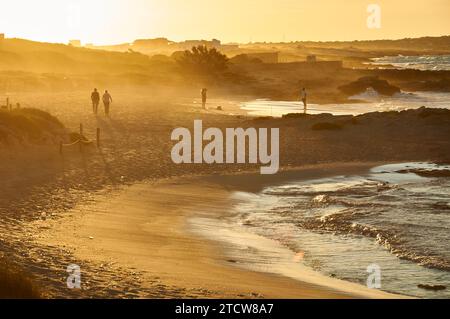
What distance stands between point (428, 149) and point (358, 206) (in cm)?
1157

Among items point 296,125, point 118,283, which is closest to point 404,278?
point 118,283

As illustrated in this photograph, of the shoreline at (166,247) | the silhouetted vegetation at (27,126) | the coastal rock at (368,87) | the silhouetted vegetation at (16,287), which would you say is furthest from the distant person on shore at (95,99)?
the coastal rock at (368,87)

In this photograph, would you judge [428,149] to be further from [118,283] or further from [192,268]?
[118,283]

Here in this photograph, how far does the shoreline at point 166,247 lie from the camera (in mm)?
10758

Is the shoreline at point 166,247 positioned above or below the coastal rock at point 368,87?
below

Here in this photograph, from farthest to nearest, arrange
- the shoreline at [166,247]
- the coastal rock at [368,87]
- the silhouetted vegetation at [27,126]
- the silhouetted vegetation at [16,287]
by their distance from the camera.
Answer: the coastal rock at [368,87], the silhouetted vegetation at [27,126], the shoreline at [166,247], the silhouetted vegetation at [16,287]

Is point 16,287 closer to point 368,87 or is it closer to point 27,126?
point 27,126

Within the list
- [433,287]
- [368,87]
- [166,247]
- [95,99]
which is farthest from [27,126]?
[368,87]

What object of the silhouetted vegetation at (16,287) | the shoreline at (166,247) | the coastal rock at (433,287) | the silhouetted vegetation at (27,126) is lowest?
the coastal rock at (433,287)

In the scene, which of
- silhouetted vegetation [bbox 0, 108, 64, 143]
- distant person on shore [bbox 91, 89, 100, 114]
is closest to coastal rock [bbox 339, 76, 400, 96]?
distant person on shore [bbox 91, 89, 100, 114]

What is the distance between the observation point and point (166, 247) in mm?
13758

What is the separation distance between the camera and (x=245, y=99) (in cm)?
5775

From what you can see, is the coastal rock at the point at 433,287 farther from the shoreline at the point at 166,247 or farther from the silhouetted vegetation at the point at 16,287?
the silhouetted vegetation at the point at 16,287

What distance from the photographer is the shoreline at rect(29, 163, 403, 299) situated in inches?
424
